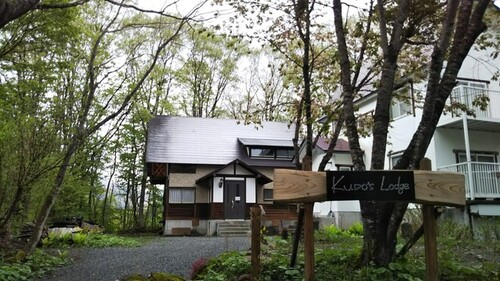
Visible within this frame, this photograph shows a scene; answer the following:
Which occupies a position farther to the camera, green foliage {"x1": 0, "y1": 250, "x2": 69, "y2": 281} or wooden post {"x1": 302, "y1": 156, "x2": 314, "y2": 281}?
green foliage {"x1": 0, "y1": 250, "x2": 69, "y2": 281}

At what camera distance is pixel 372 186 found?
3.53 meters

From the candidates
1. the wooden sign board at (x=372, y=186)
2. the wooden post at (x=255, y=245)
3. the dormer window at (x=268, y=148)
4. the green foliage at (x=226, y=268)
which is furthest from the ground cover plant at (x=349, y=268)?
the dormer window at (x=268, y=148)

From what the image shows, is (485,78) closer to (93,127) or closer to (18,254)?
(93,127)

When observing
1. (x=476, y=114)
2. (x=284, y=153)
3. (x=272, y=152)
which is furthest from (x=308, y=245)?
(x=284, y=153)

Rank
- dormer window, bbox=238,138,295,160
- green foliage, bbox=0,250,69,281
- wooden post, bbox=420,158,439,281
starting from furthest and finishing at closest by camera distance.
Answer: dormer window, bbox=238,138,295,160 → green foliage, bbox=0,250,69,281 → wooden post, bbox=420,158,439,281

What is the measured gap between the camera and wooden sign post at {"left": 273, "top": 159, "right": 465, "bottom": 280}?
3504 mm

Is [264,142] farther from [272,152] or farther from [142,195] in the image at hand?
[142,195]

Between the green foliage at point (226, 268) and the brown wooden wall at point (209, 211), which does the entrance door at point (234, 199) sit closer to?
the brown wooden wall at point (209, 211)

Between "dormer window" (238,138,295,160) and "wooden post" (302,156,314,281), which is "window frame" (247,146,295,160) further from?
"wooden post" (302,156,314,281)

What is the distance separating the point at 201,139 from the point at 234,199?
478 centimetres

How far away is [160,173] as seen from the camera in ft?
73.5

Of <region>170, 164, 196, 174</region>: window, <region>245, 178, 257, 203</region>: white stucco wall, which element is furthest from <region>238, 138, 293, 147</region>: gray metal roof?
<region>170, 164, 196, 174</region>: window

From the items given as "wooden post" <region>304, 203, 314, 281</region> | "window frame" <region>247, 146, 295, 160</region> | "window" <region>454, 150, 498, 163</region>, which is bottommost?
"wooden post" <region>304, 203, 314, 281</region>

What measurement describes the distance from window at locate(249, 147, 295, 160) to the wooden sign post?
20812 mm
